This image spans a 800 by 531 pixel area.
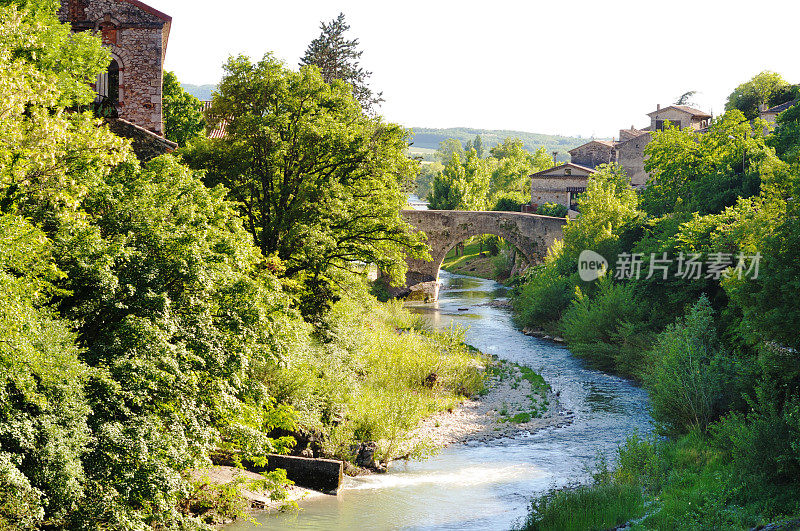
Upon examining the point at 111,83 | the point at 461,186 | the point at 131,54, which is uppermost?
the point at 461,186

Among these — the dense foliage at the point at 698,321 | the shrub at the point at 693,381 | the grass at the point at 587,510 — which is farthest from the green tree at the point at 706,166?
the grass at the point at 587,510

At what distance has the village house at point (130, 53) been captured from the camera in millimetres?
20938

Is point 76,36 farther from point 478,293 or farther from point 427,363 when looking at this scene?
point 478,293

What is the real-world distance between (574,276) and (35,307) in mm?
27043

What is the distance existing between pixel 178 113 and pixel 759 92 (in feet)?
135

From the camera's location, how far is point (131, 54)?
70.0 ft

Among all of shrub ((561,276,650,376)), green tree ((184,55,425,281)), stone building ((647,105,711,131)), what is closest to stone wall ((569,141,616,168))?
stone building ((647,105,711,131))

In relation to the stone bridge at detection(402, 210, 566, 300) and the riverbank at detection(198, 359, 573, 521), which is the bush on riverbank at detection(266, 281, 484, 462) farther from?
the stone bridge at detection(402, 210, 566, 300)

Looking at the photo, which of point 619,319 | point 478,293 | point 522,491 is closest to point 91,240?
point 522,491

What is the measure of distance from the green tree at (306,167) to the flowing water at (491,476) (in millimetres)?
6658

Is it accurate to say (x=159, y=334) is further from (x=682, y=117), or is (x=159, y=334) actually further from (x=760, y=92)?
(x=682, y=117)

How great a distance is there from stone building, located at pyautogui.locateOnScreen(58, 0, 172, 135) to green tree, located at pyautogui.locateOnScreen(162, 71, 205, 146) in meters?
9.12

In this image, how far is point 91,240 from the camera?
11.6 metres

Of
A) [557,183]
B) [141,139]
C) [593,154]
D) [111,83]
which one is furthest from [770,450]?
[593,154]
